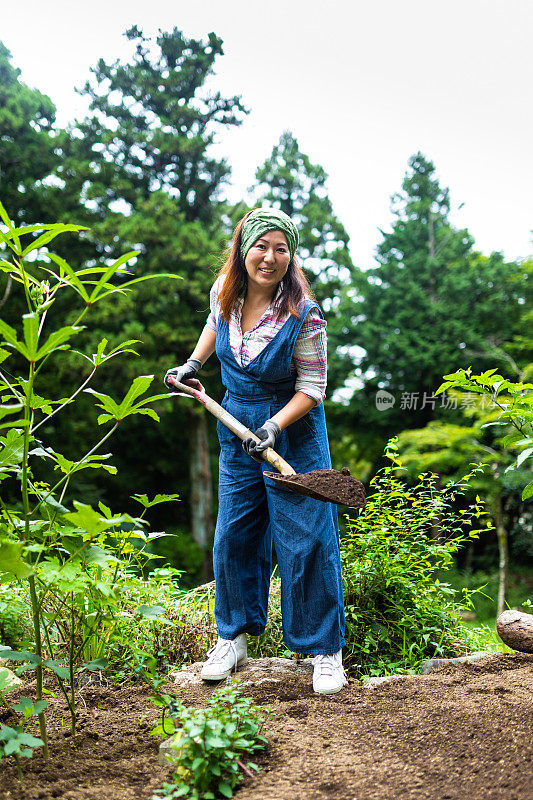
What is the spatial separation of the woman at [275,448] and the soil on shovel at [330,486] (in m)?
0.21

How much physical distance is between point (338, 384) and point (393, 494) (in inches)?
425

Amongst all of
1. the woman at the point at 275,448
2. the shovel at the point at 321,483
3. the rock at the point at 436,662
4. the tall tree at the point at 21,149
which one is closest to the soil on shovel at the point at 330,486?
the shovel at the point at 321,483

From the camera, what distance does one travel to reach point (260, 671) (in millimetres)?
2641

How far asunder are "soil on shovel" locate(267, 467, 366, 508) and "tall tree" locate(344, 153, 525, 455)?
1090 centimetres

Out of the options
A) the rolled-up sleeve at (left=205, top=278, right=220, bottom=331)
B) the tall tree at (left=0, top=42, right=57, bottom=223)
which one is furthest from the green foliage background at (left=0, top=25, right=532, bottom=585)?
the rolled-up sleeve at (left=205, top=278, right=220, bottom=331)

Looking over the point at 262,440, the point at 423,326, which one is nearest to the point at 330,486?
the point at 262,440

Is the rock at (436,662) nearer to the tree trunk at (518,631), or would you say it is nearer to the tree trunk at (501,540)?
the tree trunk at (518,631)

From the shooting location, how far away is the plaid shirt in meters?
2.59

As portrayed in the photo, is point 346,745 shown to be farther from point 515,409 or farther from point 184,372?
point 184,372

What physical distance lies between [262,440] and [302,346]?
404 mm

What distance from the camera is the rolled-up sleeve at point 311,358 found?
258 cm

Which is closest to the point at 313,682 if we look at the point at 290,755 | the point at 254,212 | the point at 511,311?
the point at 290,755

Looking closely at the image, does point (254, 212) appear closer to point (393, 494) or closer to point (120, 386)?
point (393, 494)

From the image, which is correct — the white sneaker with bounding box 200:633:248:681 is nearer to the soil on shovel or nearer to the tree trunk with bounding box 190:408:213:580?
the soil on shovel
